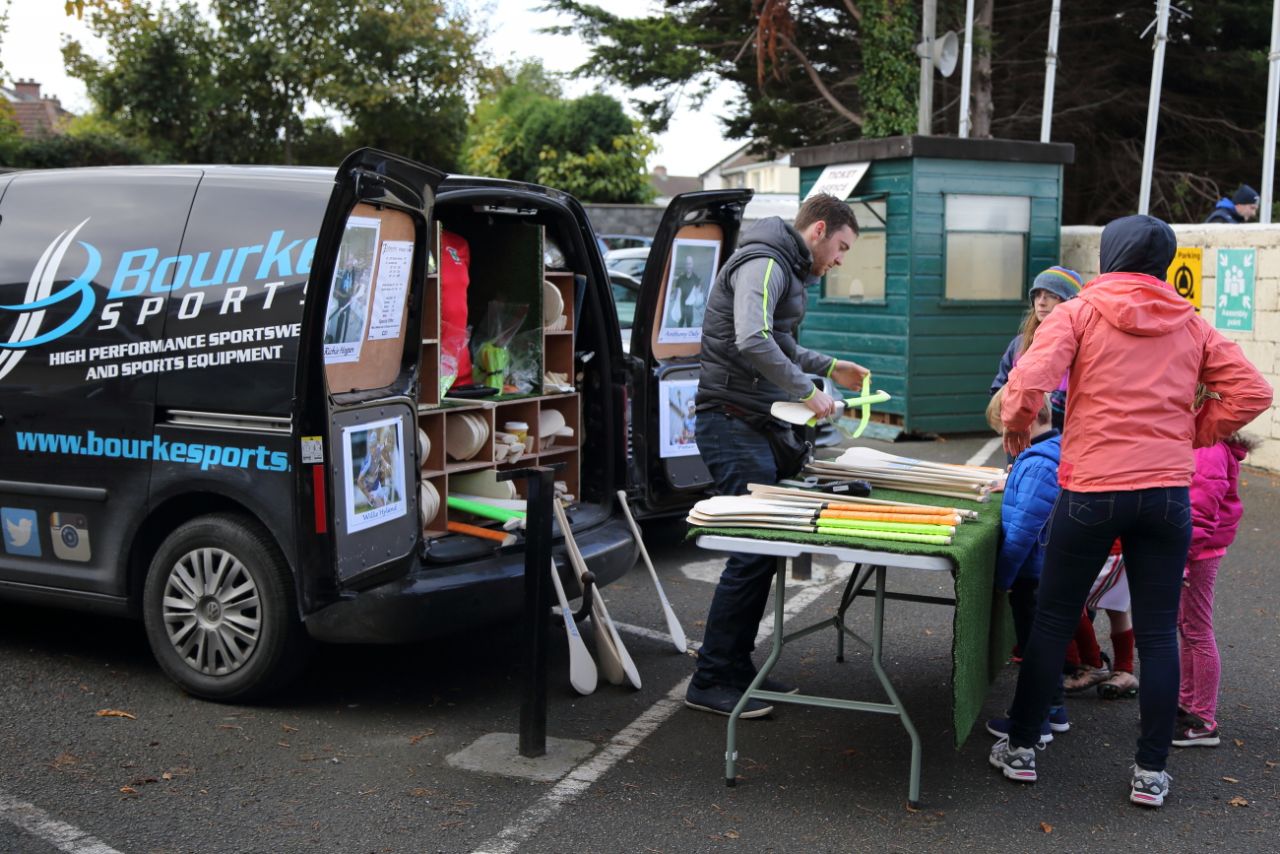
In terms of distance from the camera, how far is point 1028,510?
15.3 feet

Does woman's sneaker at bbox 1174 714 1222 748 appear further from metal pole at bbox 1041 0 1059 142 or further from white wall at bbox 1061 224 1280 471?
metal pole at bbox 1041 0 1059 142

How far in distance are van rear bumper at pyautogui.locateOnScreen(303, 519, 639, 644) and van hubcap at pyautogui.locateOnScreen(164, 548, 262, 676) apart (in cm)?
32

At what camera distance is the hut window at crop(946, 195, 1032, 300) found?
12203 millimetres

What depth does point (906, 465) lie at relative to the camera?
17.1 feet

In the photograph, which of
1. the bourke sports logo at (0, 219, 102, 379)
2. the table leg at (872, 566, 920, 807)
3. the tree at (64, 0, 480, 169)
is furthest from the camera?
the tree at (64, 0, 480, 169)

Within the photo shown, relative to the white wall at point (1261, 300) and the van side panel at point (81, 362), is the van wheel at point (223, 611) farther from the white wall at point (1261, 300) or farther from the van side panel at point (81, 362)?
the white wall at point (1261, 300)

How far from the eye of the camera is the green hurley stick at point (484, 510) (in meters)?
5.73

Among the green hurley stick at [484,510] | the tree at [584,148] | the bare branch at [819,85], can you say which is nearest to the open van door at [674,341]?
the green hurley stick at [484,510]

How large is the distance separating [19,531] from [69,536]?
280 millimetres

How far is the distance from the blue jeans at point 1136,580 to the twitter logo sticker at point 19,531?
389 cm

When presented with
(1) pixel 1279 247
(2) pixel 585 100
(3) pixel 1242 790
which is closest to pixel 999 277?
(1) pixel 1279 247

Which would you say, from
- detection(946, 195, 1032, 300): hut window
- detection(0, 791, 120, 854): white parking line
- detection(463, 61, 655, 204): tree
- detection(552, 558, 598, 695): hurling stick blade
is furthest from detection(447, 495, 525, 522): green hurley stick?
Answer: detection(463, 61, 655, 204): tree

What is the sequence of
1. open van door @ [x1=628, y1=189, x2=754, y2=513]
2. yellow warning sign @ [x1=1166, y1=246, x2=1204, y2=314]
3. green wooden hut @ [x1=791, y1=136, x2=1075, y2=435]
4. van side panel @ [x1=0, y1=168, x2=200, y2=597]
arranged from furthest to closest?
1. green wooden hut @ [x1=791, y1=136, x2=1075, y2=435]
2. yellow warning sign @ [x1=1166, y1=246, x2=1204, y2=314]
3. open van door @ [x1=628, y1=189, x2=754, y2=513]
4. van side panel @ [x1=0, y1=168, x2=200, y2=597]

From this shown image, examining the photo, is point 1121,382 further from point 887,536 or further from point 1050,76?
point 1050,76
